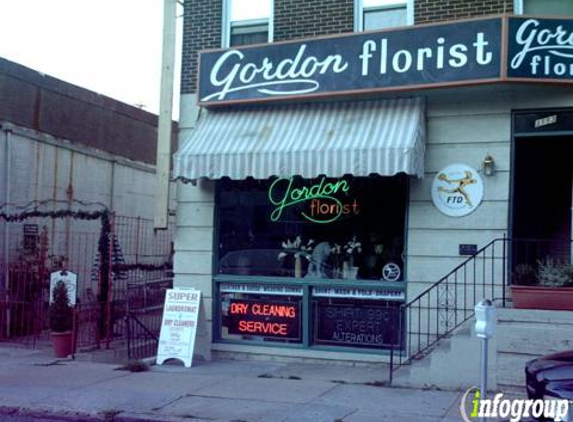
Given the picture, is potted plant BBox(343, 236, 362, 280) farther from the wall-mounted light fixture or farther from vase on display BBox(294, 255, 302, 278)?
the wall-mounted light fixture

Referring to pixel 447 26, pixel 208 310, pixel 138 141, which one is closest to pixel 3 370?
pixel 208 310

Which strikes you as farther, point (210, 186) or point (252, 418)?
point (210, 186)

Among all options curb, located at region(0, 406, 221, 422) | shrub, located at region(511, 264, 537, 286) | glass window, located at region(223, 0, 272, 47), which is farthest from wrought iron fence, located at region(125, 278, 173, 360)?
shrub, located at region(511, 264, 537, 286)

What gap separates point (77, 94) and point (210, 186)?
22.9 ft

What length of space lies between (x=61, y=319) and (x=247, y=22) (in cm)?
559

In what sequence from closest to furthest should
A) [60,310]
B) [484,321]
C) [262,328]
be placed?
[484,321] → [262,328] → [60,310]

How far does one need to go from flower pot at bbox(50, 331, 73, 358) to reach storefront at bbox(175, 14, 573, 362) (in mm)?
1945

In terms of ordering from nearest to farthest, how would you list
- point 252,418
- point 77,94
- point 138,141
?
point 252,418 → point 77,94 → point 138,141

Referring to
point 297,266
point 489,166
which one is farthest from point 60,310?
point 489,166

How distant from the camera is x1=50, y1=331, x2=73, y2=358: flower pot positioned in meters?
12.3

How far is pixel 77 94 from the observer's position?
59.0 ft

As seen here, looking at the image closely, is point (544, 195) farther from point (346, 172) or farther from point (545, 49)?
point (346, 172)

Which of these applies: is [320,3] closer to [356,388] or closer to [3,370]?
[356,388]

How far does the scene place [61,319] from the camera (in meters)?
12.3
